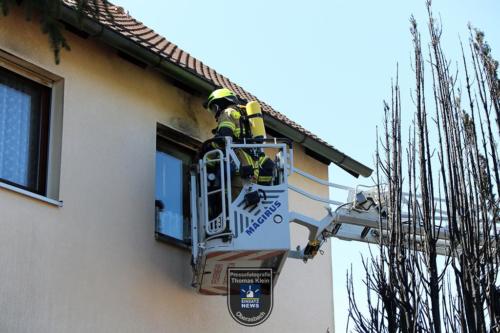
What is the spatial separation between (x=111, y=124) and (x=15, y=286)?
8.17 ft

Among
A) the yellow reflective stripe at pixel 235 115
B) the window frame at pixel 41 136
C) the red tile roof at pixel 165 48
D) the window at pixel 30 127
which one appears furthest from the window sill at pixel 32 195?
the yellow reflective stripe at pixel 235 115

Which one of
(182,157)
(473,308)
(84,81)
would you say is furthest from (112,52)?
(473,308)

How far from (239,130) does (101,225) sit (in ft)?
6.05

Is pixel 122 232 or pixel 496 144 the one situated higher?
pixel 496 144

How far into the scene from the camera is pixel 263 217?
1109cm

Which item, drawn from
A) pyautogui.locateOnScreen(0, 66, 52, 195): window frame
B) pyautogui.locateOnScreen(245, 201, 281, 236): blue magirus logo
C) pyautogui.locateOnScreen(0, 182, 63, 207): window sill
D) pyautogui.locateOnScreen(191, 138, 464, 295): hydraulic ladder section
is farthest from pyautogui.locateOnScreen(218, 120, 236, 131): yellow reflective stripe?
pyautogui.locateOnScreen(0, 182, 63, 207): window sill

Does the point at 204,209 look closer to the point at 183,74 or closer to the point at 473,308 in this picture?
the point at 183,74

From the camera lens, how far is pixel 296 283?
44.1 ft

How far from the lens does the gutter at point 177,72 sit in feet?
36.0

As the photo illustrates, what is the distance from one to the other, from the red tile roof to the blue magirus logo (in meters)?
1.96

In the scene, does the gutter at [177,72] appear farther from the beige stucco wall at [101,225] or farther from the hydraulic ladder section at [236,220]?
the hydraulic ladder section at [236,220]

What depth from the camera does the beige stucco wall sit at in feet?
32.7

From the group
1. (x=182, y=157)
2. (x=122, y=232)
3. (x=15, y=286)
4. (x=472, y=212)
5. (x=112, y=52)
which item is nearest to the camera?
(x=15, y=286)

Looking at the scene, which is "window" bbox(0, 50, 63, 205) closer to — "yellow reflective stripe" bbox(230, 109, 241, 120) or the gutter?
the gutter
